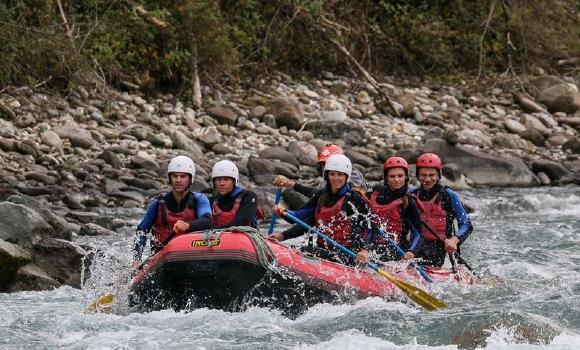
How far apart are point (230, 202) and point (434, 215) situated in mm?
2121

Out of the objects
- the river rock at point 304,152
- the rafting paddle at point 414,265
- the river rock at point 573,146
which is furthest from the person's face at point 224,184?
the river rock at point 573,146

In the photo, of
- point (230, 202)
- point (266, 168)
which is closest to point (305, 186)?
point (230, 202)

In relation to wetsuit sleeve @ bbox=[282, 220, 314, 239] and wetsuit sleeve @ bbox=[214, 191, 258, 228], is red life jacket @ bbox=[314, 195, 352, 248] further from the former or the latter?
wetsuit sleeve @ bbox=[214, 191, 258, 228]

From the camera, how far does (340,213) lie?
915 cm

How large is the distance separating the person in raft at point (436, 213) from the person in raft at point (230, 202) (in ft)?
5.78

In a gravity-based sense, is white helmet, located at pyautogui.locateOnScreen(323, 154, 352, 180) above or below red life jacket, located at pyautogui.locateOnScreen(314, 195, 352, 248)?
above

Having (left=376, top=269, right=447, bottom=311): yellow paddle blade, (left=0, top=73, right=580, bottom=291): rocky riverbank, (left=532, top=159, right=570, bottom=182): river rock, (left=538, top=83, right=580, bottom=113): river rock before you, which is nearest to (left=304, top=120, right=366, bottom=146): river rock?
(left=0, top=73, right=580, bottom=291): rocky riverbank

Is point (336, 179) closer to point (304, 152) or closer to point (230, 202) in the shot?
point (230, 202)

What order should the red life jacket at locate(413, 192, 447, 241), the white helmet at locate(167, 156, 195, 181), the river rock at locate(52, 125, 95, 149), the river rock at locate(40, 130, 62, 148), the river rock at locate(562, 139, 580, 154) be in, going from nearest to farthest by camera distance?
1. the white helmet at locate(167, 156, 195, 181)
2. the red life jacket at locate(413, 192, 447, 241)
3. the river rock at locate(40, 130, 62, 148)
4. the river rock at locate(52, 125, 95, 149)
5. the river rock at locate(562, 139, 580, 154)

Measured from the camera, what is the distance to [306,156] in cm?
1686

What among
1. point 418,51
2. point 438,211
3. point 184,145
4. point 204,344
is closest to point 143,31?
point 184,145

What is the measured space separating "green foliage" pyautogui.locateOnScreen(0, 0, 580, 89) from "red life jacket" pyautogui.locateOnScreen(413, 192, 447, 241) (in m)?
7.44

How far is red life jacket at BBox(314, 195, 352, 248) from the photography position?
9.16 meters

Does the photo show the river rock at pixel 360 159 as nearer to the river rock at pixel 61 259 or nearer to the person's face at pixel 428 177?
the person's face at pixel 428 177
